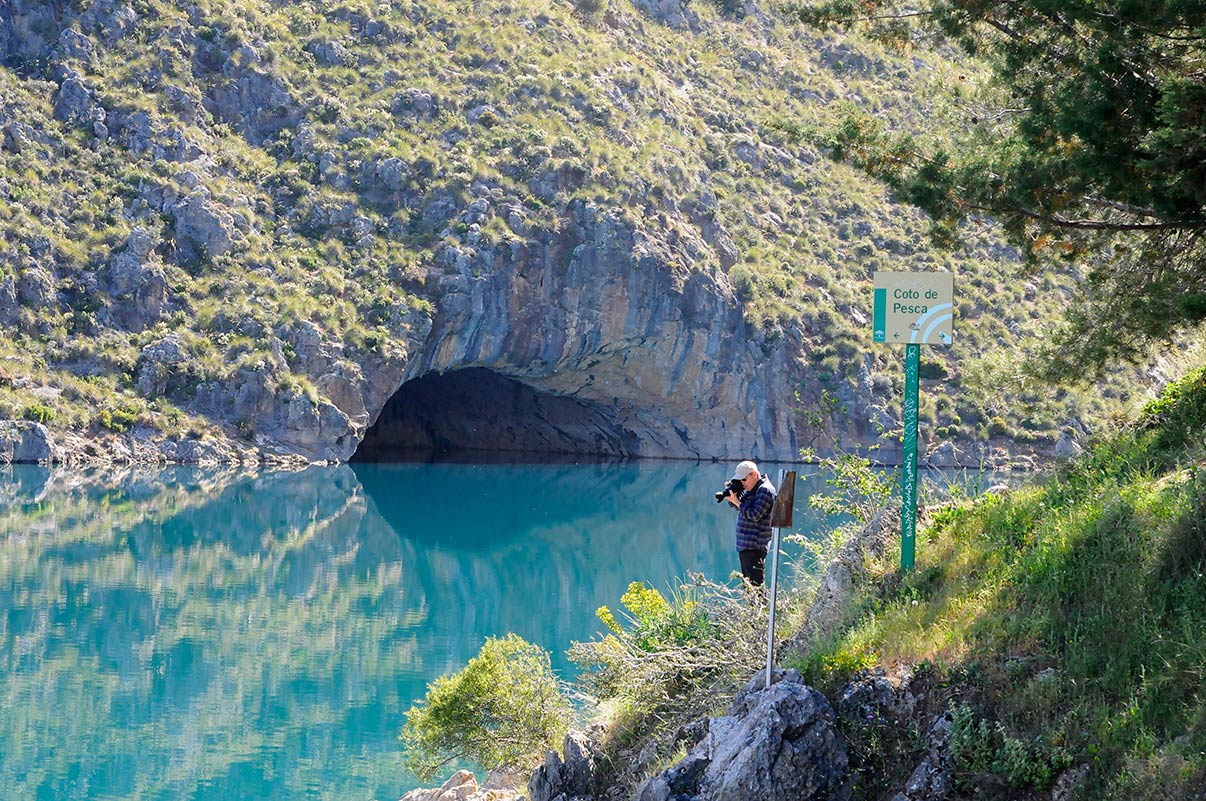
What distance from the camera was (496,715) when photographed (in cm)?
1140

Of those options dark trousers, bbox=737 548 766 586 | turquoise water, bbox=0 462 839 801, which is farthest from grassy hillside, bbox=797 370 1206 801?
turquoise water, bbox=0 462 839 801

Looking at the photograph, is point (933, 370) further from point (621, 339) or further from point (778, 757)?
point (778, 757)

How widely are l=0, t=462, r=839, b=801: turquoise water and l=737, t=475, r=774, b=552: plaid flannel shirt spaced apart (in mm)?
5109

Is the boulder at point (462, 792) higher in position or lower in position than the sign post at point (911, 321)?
lower

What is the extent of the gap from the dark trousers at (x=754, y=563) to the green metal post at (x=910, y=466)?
1915 mm

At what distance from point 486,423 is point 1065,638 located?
51.1m

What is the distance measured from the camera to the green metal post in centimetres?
775

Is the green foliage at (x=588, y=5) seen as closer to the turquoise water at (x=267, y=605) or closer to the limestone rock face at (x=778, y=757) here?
the turquoise water at (x=267, y=605)

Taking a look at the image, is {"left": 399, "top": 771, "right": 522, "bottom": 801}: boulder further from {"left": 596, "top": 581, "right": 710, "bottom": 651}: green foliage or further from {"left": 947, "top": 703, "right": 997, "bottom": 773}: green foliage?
{"left": 947, "top": 703, "right": 997, "bottom": 773}: green foliage

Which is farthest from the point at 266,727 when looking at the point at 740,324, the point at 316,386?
the point at 740,324

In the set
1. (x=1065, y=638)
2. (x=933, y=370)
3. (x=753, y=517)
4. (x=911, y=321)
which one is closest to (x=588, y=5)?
(x=933, y=370)

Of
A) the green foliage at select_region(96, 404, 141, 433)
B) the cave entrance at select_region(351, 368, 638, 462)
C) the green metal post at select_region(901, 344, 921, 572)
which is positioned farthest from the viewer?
the cave entrance at select_region(351, 368, 638, 462)

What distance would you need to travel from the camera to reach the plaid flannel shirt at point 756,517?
9836 millimetres

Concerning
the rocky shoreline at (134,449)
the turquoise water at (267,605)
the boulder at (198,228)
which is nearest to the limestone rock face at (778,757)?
the turquoise water at (267,605)
